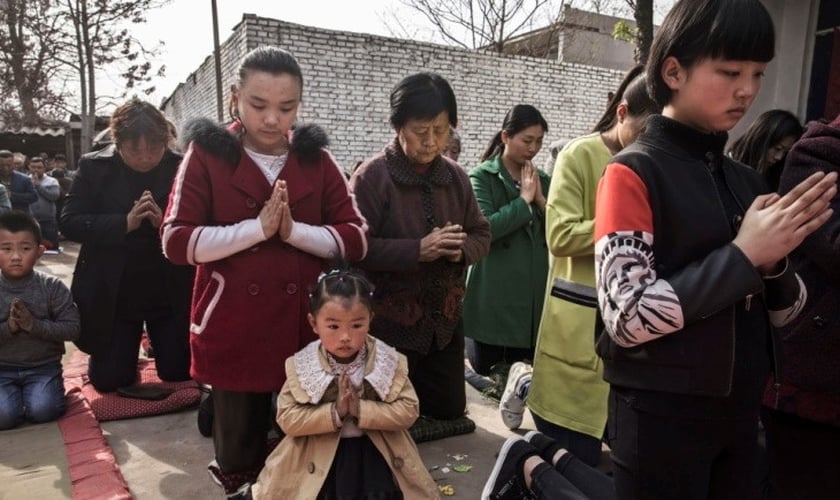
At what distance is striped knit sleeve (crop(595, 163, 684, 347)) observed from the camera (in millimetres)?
1341

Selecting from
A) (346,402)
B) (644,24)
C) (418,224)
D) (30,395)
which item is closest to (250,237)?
(346,402)

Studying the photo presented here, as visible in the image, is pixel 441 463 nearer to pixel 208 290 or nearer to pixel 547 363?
pixel 547 363

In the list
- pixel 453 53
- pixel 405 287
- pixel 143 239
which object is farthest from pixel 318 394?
pixel 453 53

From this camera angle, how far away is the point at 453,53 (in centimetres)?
1129

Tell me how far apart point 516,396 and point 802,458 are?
5.14 ft

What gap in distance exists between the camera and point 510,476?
237 centimetres

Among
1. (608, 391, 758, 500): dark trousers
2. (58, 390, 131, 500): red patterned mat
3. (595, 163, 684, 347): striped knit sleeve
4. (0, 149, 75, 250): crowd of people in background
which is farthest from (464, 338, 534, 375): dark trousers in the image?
(0, 149, 75, 250): crowd of people in background

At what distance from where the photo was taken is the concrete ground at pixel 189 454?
2.79 meters

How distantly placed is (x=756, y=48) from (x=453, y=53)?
1043 centimetres

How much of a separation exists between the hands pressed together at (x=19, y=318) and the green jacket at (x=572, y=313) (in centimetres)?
289

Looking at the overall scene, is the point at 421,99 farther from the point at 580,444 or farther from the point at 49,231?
the point at 49,231

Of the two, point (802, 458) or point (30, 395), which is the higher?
point (802, 458)

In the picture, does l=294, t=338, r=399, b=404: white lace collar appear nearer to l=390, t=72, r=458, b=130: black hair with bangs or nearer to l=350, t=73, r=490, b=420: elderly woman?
l=350, t=73, r=490, b=420: elderly woman

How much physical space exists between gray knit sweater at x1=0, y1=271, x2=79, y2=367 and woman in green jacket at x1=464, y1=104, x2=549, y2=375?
8.03 ft
